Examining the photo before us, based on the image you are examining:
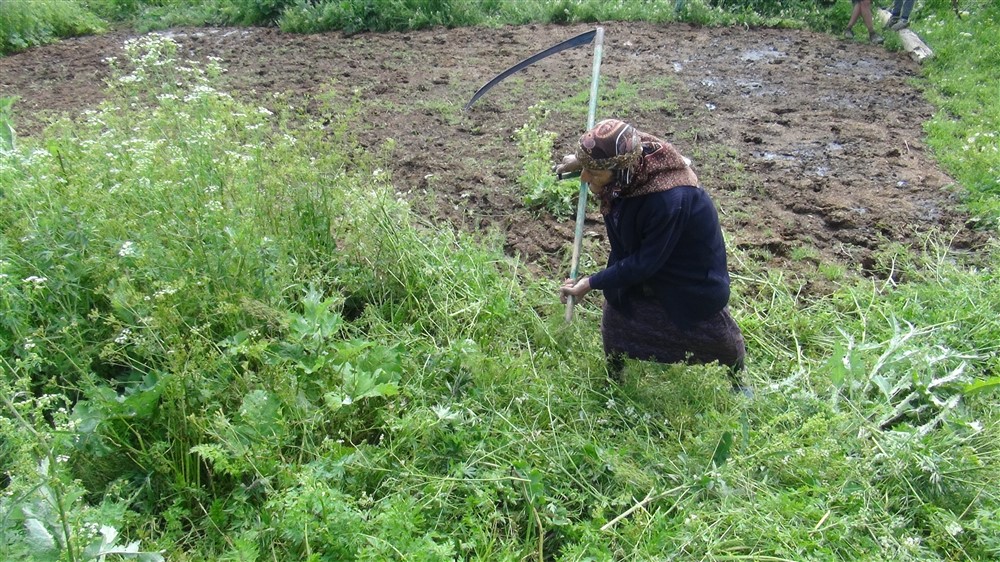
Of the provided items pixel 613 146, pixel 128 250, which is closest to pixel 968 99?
pixel 613 146

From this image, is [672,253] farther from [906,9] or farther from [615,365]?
[906,9]

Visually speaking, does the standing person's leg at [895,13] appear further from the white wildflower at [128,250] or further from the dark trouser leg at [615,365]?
the white wildflower at [128,250]

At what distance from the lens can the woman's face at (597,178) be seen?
9.45 feet

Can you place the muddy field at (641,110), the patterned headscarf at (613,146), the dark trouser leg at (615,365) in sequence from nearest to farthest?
the patterned headscarf at (613,146), the dark trouser leg at (615,365), the muddy field at (641,110)

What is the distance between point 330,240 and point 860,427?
299cm

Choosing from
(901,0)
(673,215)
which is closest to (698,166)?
(673,215)

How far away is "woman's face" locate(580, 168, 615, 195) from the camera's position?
2.88m

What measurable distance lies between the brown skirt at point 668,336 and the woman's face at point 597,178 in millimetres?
645

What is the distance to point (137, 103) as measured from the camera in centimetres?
456

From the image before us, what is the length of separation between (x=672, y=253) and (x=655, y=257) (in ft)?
0.61

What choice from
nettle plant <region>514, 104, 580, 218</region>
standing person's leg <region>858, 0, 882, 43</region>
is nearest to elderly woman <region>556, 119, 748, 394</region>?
nettle plant <region>514, 104, 580, 218</region>

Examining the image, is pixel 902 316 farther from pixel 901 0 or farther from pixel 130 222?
pixel 901 0

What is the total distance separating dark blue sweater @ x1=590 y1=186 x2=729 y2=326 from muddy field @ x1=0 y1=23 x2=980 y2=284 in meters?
1.39

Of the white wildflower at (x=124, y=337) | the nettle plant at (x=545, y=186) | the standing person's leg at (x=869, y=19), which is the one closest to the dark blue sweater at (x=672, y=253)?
the nettle plant at (x=545, y=186)
